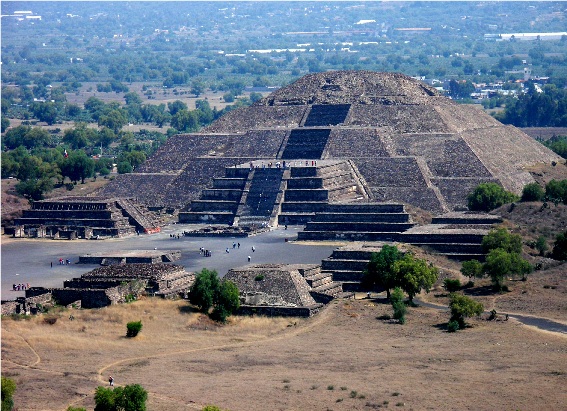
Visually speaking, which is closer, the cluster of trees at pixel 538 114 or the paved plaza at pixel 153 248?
the paved plaza at pixel 153 248

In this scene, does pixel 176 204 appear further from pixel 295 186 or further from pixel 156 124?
pixel 156 124

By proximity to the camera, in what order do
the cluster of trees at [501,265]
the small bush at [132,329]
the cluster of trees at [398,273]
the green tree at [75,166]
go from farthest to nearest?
the green tree at [75,166]
the cluster of trees at [501,265]
the cluster of trees at [398,273]
the small bush at [132,329]

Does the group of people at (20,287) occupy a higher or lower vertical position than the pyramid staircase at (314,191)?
lower

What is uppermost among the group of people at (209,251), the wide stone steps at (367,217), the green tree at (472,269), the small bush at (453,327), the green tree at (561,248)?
the wide stone steps at (367,217)

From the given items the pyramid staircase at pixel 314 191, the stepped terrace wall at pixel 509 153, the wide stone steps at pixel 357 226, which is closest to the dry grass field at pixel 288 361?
the wide stone steps at pixel 357 226

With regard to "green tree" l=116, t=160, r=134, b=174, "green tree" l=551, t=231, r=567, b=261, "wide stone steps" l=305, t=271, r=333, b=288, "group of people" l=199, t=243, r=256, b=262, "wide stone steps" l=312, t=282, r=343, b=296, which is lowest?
"wide stone steps" l=312, t=282, r=343, b=296

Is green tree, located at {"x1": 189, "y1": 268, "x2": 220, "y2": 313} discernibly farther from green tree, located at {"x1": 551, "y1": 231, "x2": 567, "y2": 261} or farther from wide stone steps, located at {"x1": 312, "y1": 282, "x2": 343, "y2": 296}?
green tree, located at {"x1": 551, "y1": 231, "x2": 567, "y2": 261}

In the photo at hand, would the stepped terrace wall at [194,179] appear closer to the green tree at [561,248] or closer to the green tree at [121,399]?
the green tree at [561,248]

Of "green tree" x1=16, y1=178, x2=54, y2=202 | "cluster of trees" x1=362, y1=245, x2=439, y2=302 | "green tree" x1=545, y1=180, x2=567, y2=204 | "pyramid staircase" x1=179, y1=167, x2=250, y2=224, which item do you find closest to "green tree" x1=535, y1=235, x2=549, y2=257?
"cluster of trees" x1=362, y1=245, x2=439, y2=302

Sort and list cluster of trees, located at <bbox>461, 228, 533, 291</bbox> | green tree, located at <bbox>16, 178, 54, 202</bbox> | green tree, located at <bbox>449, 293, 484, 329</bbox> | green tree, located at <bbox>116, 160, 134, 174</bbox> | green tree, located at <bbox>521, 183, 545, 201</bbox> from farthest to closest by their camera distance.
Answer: green tree, located at <bbox>116, 160, 134, 174</bbox> < green tree, located at <bbox>16, 178, 54, 202</bbox> < green tree, located at <bbox>521, 183, 545, 201</bbox> < cluster of trees, located at <bbox>461, 228, 533, 291</bbox> < green tree, located at <bbox>449, 293, 484, 329</bbox>
